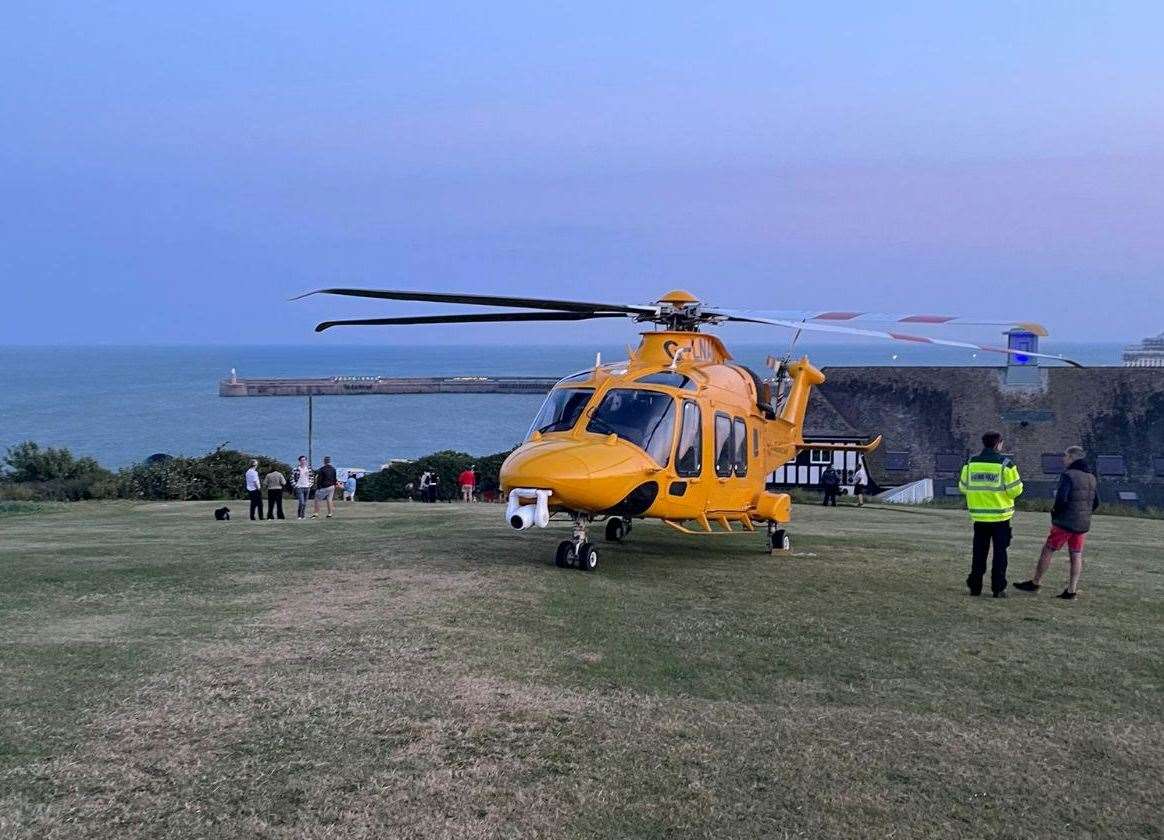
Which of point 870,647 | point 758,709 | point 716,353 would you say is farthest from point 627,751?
point 716,353

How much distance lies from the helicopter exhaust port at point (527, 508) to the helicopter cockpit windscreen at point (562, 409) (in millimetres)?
1468

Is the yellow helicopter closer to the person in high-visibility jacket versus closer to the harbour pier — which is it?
the person in high-visibility jacket

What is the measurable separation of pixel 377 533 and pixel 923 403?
3850 cm

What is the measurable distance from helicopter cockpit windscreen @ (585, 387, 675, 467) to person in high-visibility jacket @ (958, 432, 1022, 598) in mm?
3367

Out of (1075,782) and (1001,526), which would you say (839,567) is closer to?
(1001,526)

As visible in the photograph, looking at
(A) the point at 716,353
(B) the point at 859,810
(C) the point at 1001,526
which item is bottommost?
(B) the point at 859,810

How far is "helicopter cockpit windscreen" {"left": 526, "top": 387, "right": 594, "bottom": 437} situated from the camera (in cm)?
1384

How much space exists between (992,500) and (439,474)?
33.7m

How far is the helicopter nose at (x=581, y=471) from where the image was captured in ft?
40.8

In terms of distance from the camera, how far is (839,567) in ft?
48.2

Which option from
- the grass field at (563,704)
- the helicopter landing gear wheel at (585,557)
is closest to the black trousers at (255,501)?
the grass field at (563,704)

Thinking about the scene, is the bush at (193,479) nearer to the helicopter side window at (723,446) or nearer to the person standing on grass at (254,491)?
the person standing on grass at (254,491)

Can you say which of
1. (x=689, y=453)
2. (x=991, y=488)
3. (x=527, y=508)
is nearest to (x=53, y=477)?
(x=689, y=453)

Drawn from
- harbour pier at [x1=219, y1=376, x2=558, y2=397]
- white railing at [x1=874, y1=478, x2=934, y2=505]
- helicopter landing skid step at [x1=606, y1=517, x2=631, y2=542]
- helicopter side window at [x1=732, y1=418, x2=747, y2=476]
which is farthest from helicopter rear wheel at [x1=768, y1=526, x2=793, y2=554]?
harbour pier at [x1=219, y1=376, x2=558, y2=397]
